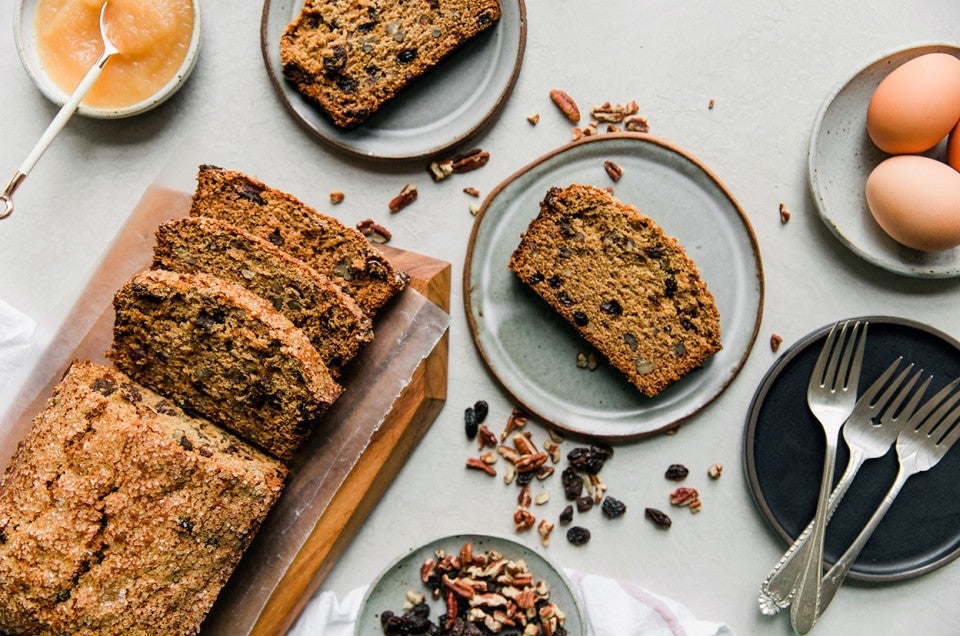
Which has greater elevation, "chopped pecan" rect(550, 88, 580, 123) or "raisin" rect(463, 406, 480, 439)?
"chopped pecan" rect(550, 88, 580, 123)

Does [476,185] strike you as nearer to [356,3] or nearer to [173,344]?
[356,3]

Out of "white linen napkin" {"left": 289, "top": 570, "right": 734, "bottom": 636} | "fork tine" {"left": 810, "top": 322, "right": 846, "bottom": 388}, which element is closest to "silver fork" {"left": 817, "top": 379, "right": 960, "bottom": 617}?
"fork tine" {"left": 810, "top": 322, "right": 846, "bottom": 388}

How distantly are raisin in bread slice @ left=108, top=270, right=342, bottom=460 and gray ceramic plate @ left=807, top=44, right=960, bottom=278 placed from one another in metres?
1.63

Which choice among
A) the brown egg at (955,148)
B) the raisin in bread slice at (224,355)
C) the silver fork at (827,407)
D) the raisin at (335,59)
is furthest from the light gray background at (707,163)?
the raisin in bread slice at (224,355)

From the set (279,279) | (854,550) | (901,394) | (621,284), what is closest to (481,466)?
(621,284)

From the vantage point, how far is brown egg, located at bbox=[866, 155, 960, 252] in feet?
7.87

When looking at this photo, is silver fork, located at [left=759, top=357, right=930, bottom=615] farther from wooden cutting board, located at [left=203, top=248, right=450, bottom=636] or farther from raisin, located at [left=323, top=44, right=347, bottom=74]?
raisin, located at [left=323, top=44, right=347, bottom=74]

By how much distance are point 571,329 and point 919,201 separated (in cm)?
107

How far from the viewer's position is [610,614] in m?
2.60

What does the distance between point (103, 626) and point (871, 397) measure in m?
2.27

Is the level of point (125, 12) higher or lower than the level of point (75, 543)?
higher

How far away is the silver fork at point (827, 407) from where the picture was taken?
2549 millimetres

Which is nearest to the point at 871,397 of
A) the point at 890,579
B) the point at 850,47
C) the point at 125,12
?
the point at 890,579

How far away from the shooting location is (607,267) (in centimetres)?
256
